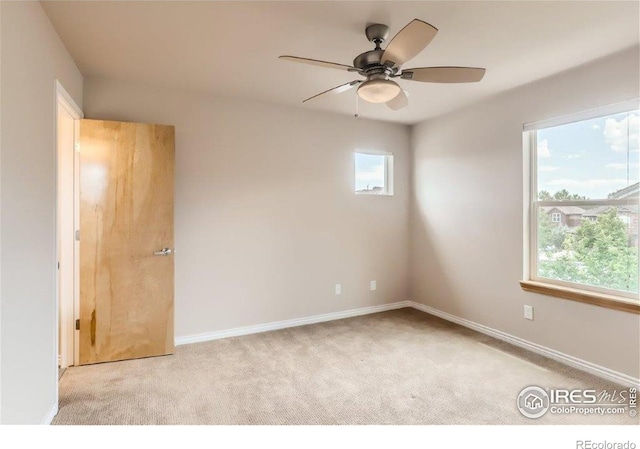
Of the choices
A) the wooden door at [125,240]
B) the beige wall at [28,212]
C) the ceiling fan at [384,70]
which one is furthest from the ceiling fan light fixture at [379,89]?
the wooden door at [125,240]

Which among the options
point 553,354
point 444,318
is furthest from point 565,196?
point 444,318

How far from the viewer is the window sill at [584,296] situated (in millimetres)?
2434

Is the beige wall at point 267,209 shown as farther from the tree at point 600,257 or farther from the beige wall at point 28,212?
the tree at point 600,257

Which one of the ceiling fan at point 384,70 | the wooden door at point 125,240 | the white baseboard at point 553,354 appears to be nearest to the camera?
the ceiling fan at point 384,70

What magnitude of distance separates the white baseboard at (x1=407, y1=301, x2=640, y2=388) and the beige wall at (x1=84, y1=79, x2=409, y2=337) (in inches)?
39.2

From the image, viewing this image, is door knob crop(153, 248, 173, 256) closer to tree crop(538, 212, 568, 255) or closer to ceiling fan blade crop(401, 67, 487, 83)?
ceiling fan blade crop(401, 67, 487, 83)

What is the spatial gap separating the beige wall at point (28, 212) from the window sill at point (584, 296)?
3.69 metres

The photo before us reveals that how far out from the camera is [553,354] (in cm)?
291

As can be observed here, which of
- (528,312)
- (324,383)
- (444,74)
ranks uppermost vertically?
(444,74)

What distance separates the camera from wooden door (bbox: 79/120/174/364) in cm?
280

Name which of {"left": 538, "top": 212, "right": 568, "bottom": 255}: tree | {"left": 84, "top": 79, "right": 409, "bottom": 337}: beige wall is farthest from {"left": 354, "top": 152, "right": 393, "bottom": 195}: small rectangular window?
{"left": 538, "top": 212, "right": 568, "bottom": 255}: tree

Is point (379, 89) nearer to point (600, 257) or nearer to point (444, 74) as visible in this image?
point (444, 74)

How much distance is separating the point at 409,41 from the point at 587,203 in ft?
7.12
